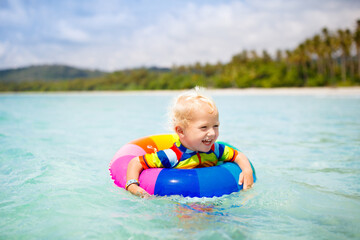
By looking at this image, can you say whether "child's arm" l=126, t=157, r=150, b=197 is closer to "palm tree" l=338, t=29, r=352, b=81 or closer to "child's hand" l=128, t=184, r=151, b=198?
"child's hand" l=128, t=184, r=151, b=198

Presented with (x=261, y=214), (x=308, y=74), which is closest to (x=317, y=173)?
(x=261, y=214)

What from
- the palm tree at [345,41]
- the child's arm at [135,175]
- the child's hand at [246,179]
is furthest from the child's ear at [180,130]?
the palm tree at [345,41]

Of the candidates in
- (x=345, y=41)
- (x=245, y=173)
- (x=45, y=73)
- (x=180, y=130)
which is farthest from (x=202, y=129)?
(x=45, y=73)

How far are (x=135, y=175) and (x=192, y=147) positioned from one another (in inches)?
19.8

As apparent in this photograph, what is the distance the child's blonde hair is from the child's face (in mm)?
30

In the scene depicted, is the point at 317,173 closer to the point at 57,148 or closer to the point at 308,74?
the point at 57,148

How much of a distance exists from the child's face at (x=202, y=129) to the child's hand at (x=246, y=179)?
0.41 metres

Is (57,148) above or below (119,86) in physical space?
below

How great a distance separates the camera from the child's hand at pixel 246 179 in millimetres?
2449

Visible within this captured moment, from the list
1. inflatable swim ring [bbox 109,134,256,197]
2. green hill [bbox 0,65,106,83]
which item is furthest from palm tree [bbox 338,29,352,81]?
green hill [bbox 0,65,106,83]

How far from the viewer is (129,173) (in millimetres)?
2363

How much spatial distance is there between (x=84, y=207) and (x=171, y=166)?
74 cm

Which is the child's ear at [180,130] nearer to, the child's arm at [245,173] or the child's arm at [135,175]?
the child's arm at [135,175]

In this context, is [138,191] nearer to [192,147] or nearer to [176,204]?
[176,204]
